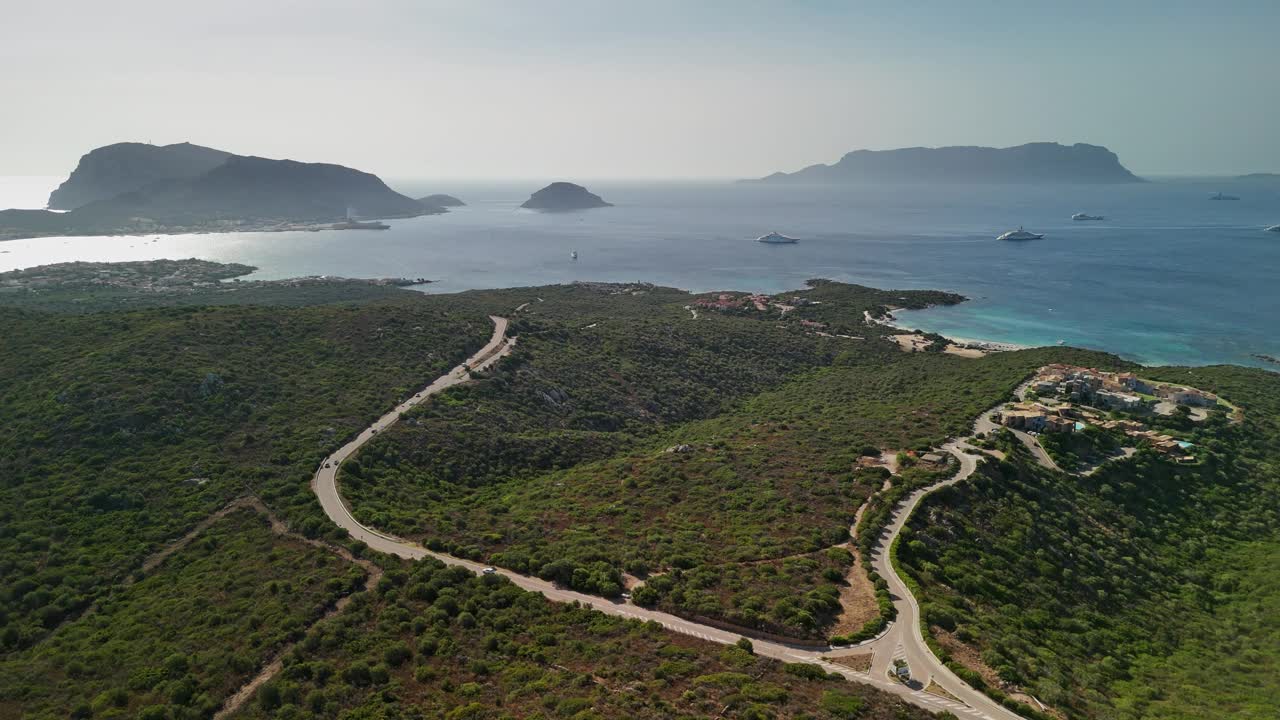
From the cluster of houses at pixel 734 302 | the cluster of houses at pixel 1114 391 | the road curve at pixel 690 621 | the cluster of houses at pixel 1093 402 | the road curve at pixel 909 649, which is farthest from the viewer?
the cluster of houses at pixel 734 302

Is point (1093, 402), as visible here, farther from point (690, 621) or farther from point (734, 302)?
point (734, 302)

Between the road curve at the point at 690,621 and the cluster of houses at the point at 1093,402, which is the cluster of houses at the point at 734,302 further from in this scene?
the road curve at the point at 690,621

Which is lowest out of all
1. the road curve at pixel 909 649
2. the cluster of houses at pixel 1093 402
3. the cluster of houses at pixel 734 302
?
the road curve at pixel 909 649

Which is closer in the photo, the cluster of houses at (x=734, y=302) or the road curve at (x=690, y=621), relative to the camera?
the road curve at (x=690, y=621)

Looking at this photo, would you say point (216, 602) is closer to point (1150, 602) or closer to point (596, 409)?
point (596, 409)

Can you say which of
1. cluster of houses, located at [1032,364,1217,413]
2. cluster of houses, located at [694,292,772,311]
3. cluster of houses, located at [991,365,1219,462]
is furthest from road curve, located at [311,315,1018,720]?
cluster of houses, located at [694,292,772,311]

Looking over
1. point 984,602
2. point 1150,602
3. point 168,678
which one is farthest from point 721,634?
point 1150,602

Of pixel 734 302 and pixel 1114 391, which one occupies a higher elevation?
pixel 734 302

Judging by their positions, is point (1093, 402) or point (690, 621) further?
point (1093, 402)

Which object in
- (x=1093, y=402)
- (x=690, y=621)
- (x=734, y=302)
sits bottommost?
(x=690, y=621)

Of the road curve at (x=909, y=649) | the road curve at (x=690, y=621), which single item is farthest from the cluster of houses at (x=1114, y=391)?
the road curve at (x=909, y=649)

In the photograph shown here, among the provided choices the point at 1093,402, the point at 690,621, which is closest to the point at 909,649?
the point at 690,621
